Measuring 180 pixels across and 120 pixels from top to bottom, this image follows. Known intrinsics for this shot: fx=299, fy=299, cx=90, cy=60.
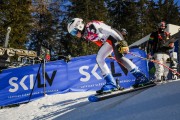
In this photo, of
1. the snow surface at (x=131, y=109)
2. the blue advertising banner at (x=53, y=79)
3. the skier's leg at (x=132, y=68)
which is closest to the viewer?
the snow surface at (x=131, y=109)

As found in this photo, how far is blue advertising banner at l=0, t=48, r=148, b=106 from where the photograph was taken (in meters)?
11.1

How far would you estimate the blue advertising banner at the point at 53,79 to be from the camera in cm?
1112

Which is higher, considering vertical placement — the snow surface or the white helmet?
the white helmet

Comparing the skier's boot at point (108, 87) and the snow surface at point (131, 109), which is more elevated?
the skier's boot at point (108, 87)

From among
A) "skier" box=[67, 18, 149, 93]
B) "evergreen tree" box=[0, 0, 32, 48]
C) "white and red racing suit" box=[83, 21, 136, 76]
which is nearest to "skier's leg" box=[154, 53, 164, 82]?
"skier" box=[67, 18, 149, 93]

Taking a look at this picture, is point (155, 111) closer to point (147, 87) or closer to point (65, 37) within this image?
point (147, 87)

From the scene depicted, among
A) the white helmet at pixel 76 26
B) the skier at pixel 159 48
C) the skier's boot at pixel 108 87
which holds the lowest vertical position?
the skier's boot at pixel 108 87

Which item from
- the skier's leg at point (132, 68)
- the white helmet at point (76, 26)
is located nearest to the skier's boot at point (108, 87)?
the skier's leg at point (132, 68)

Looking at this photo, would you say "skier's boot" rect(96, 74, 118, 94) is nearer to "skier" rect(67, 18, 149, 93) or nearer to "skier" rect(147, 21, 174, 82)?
"skier" rect(67, 18, 149, 93)

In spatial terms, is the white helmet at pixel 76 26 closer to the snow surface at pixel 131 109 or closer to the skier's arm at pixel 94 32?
the skier's arm at pixel 94 32

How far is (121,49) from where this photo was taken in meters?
7.11

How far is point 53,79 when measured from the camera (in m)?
11.2

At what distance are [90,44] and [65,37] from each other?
6.10m

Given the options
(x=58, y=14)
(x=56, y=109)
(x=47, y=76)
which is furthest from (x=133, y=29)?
(x=56, y=109)
